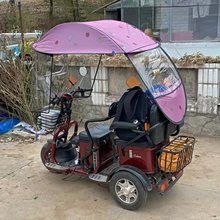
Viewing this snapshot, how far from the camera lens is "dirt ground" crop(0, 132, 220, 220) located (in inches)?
136

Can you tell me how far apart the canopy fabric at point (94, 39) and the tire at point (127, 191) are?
1.40 meters

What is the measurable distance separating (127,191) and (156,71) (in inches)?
57.2

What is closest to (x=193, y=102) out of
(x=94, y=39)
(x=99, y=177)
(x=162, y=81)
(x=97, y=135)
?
(x=162, y=81)

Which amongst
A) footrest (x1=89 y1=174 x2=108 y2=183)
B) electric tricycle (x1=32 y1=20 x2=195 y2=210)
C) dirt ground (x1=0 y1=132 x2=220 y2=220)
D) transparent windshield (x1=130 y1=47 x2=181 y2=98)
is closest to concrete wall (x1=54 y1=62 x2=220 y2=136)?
dirt ground (x1=0 y1=132 x2=220 y2=220)

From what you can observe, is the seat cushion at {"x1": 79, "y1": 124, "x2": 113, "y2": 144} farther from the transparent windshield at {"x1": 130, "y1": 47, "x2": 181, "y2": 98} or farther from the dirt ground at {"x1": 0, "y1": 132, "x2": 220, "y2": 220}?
the transparent windshield at {"x1": 130, "y1": 47, "x2": 181, "y2": 98}

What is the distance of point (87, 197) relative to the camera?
387cm

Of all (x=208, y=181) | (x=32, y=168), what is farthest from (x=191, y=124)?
(x=32, y=168)

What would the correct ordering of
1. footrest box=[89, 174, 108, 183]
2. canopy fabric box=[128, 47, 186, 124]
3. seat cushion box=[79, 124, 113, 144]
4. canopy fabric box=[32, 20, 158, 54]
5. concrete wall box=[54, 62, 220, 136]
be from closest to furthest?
1. canopy fabric box=[32, 20, 158, 54]
2. canopy fabric box=[128, 47, 186, 124]
3. footrest box=[89, 174, 108, 183]
4. seat cushion box=[79, 124, 113, 144]
5. concrete wall box=[54, 62, 220, 136]

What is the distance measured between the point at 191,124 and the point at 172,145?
2397 mm

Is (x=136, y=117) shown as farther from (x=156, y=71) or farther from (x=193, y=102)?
(x=193, y=102)

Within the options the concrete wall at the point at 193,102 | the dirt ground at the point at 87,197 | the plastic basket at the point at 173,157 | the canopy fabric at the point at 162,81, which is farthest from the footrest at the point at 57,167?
the concrete wall at the point at 193,102

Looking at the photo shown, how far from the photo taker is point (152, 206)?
11.8ft

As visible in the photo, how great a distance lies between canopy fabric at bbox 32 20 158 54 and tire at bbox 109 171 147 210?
4.58ft

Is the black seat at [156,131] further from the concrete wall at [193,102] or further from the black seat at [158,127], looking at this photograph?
the concrete wall at [193,102]
